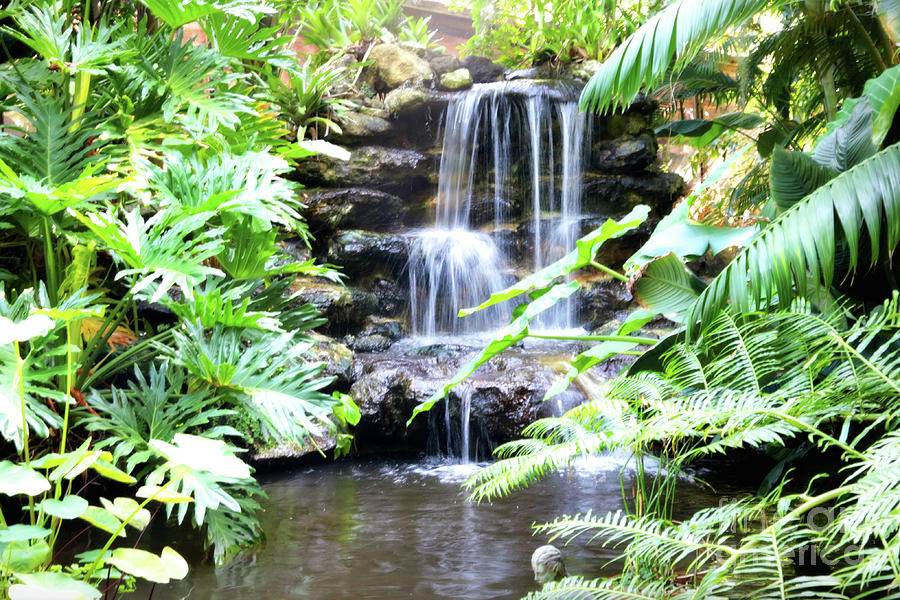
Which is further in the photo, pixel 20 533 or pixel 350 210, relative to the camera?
pixel 350 210

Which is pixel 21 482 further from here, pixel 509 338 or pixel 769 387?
pixel 769 387

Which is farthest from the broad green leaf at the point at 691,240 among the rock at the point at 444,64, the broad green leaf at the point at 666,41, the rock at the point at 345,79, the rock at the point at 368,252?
the rock at the point at 444,64

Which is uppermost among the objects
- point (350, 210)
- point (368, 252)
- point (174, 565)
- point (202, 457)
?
point (350, 210)

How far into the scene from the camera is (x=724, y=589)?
1320 mm

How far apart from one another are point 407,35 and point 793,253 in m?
9.12

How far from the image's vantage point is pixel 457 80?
366 inches

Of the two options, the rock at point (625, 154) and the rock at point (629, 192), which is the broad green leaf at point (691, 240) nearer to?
the rock at point (629, 192)

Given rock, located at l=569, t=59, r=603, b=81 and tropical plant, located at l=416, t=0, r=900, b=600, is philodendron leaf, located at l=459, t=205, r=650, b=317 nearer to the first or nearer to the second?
tropical plant, located at l=416, t=0, r=900, b=600

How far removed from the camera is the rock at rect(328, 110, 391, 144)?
8.23 metres

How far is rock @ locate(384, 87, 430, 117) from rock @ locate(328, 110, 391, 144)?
28 centimetres

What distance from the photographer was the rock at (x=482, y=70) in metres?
9.99

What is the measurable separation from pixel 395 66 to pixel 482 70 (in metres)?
1.41

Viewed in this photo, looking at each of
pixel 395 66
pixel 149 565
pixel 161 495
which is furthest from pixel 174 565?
pixel 395 66

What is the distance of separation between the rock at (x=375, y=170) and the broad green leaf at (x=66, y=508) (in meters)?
6.10
